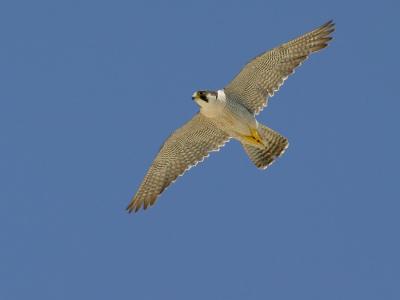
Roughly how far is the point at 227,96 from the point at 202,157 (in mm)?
1464

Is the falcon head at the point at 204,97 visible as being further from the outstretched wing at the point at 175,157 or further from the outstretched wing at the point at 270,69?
the outstretched wing at the point at 175,157

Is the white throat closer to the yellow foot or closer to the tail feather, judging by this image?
the yellow foot

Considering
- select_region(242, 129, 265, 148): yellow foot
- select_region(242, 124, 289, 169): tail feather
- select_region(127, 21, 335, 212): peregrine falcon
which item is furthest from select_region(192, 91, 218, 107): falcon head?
select_region(242, 124, 289, 169): tail feather

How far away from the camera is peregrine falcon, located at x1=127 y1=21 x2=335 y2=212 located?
16.5 meters

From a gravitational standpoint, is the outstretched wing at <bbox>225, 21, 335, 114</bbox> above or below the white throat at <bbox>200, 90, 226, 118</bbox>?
above

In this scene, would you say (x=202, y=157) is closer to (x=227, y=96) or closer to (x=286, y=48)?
(x=227, y=96)

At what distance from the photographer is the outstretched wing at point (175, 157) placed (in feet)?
57.3

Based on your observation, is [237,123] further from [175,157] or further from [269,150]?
[175,157]

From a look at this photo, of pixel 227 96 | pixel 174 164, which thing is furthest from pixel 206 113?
pixel 174 164

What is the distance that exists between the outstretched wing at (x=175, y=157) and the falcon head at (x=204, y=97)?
1144mm

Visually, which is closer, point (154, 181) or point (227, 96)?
point (227, 96)

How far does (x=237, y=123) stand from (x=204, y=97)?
0.78 m

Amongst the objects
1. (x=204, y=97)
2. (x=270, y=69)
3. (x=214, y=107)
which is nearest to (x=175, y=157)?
(x=214, y=107)

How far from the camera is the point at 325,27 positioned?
54.0ft
